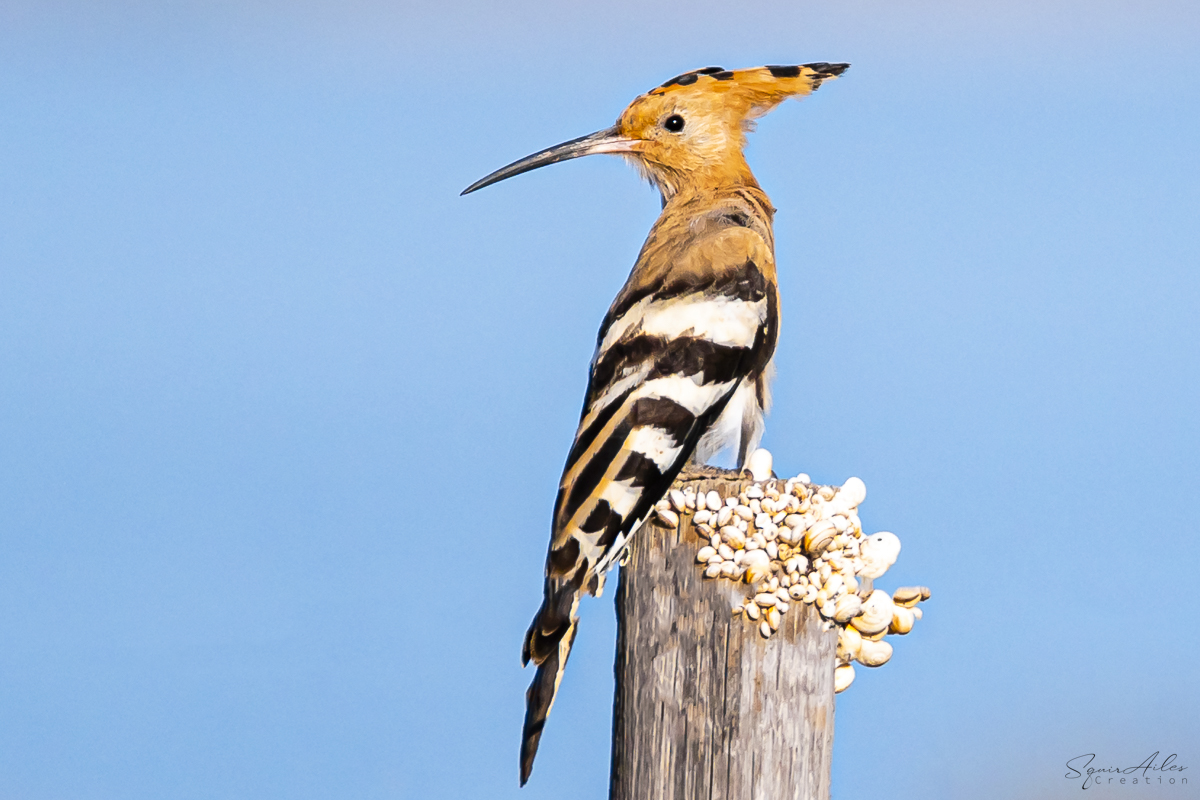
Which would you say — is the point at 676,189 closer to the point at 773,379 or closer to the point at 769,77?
the point at 769,77

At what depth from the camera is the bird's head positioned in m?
3.14

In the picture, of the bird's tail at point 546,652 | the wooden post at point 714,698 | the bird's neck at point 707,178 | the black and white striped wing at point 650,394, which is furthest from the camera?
the bird's neck at point 707,178

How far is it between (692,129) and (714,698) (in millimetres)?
1666

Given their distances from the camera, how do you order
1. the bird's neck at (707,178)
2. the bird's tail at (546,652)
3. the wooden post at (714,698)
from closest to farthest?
1. the wooden post at (714,698)
2. the bird's tail at (546,652)
3. the bird's neck at (707,178)

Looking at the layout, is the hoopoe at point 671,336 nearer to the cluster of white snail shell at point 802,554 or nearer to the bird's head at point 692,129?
the bird's head at point 692,129

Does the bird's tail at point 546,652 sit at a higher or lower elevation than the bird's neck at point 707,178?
lower

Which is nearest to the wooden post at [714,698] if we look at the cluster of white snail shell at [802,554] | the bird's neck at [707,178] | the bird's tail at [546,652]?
the cluster of white snail shell at [802,554]

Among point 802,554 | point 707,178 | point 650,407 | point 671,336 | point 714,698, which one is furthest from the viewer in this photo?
point 707,178

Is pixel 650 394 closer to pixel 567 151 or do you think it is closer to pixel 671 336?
pixel 671 336

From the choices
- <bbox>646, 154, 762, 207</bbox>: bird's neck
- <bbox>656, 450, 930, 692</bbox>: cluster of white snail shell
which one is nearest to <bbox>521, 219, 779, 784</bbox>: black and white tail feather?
<bbox>656, 450, 930, 692</bbox>: cluster of white snail shell

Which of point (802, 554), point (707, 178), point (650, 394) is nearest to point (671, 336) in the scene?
point (650, 394)

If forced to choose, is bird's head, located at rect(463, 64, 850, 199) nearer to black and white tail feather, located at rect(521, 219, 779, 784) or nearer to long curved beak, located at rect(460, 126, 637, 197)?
long curved beak, located at rect(460, 126, 637, 197)

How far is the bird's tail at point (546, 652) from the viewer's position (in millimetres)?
2092

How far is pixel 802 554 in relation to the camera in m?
2.05
